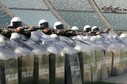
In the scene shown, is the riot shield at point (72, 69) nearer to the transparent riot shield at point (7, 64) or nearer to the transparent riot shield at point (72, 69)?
the transparent riot shield at point (72, 69)

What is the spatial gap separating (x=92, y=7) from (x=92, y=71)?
19.8 m

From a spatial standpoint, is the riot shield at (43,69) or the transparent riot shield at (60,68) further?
the transparent riot shield at (60,68)

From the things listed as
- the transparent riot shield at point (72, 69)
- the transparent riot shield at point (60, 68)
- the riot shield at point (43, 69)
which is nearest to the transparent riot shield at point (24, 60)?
the riot shield at point (43, 69)

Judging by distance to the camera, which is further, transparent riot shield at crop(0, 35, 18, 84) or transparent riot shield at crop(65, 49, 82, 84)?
transparent riot shield at crop(65, 49, 82, 84)

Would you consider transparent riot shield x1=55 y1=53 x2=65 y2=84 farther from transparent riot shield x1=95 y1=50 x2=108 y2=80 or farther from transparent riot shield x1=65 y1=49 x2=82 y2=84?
transparent riot shield x1=95 y1=50 x2=108 y2=80

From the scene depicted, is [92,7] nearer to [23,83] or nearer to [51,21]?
[51,21]

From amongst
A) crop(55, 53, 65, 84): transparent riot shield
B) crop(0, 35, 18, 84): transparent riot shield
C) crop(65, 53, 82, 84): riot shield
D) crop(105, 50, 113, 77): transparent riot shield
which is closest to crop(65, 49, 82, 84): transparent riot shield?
crop(65, 53, 82, 84): riot shield

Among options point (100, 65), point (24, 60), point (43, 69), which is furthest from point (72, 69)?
point (100, 65)

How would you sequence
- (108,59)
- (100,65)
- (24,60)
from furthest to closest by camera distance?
(108,59), (100,65), (24,60)

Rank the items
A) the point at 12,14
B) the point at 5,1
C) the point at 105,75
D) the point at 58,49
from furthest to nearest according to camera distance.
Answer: the point at 5,1 → the point at 12,14 → the point at 105,75 → the point at 58,49

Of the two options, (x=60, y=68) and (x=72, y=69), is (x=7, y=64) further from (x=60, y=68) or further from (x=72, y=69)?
(x=72, y=69)

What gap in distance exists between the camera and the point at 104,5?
29.7 meters

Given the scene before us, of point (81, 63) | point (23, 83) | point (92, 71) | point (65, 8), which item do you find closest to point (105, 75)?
point (92, 71)

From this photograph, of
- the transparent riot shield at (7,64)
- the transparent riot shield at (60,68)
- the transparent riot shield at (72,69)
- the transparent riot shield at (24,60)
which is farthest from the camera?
the transparent riot shield at (72,69)
